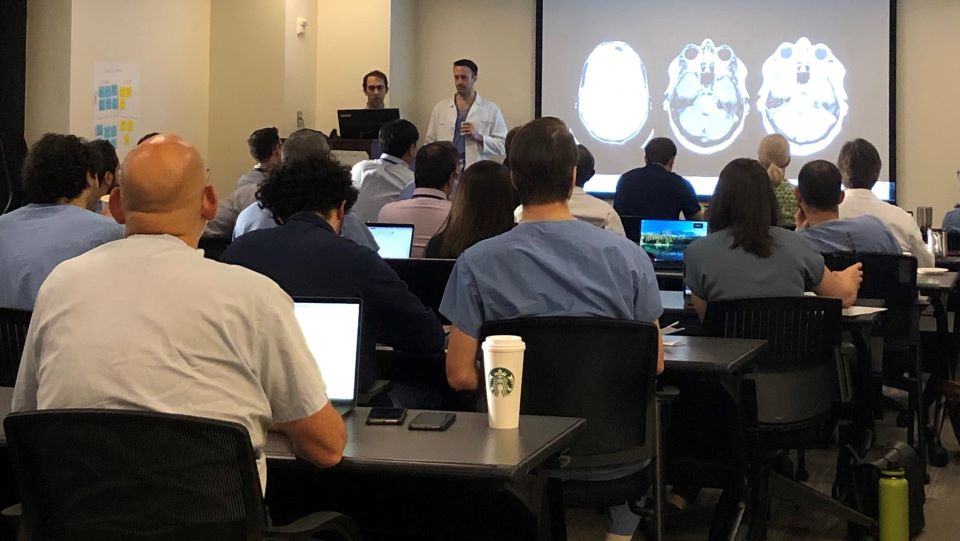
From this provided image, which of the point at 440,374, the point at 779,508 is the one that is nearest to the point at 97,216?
the point at 440,374

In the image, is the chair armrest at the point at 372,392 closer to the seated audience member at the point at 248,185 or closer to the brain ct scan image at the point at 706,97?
the seated audience member at the point at 248,185

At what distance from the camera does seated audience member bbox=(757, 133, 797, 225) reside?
700 cm

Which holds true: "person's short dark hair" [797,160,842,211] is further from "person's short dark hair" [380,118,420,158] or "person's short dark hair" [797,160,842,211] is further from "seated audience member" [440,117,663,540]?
"person's short dark hair" [380,118,420,158]

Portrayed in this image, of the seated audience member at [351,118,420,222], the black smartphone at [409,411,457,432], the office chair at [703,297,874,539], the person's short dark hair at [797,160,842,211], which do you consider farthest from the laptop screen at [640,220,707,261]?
the black smartphone at [409,411,457,432]

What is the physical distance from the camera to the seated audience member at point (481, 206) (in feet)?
13.7

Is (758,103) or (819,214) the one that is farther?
(758,103)

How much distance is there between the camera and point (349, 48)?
385 inches

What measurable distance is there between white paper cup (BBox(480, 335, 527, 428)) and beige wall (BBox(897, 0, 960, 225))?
801cm

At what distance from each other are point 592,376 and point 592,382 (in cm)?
2

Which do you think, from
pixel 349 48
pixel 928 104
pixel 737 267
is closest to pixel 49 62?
pixel 349 48

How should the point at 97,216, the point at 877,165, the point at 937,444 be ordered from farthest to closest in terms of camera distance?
the point at 877,165
the point at 937,444
the point at 97,216

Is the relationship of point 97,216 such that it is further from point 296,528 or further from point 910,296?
point 910,296

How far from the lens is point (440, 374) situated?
3.88 m

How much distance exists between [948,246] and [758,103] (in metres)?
3.25
